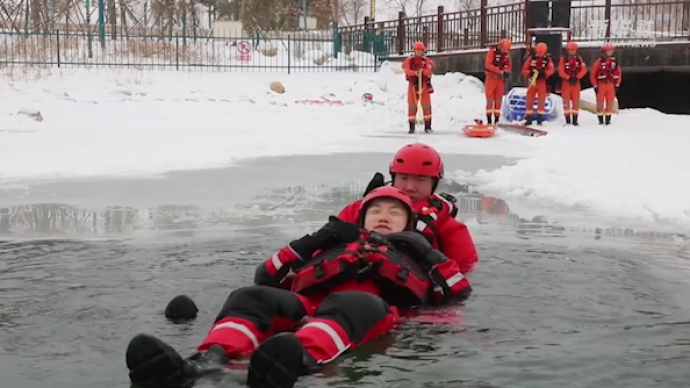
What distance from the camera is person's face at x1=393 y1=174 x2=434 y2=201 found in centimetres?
559

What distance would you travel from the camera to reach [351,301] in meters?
3.75

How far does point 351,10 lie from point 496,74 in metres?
49.8

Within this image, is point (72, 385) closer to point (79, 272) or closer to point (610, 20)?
point (79, 272)

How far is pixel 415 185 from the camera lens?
561 cm

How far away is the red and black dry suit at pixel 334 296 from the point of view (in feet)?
11.5

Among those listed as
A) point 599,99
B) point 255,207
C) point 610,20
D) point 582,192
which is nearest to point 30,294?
point 255,207

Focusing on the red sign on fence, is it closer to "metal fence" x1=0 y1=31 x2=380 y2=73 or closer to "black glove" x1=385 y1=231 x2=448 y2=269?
"metal fence" x1=0 y1=31 x2=380 y2=73

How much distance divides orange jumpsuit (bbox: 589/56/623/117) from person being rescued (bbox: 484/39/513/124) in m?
2.05

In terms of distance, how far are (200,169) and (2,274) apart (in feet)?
18.3

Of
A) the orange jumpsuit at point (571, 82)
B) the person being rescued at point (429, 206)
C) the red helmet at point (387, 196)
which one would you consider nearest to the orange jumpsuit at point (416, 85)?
the orange jumpsuit at point (571, 82)

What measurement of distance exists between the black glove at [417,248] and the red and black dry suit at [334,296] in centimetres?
2

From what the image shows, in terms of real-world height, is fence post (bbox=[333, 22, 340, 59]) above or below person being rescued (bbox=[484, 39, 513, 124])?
above

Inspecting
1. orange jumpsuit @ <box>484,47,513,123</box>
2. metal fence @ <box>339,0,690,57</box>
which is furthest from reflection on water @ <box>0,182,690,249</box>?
metal fence @ <box>339,0,690,57</box>

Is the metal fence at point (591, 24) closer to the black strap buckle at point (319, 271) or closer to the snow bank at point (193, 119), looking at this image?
the snow bank at point (193, 119)
